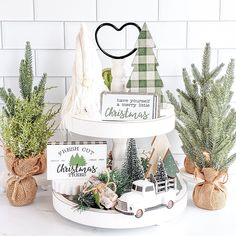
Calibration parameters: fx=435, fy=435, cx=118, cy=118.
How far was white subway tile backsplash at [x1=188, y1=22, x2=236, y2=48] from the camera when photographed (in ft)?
4.24

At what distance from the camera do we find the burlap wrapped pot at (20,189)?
1.10 metres

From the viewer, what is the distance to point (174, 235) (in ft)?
3.23

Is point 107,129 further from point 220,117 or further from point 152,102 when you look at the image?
point 220,117

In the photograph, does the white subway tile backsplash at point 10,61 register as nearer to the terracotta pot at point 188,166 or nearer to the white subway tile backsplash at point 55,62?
the white subway tile backsplash at point 55,62

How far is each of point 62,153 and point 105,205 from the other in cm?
16

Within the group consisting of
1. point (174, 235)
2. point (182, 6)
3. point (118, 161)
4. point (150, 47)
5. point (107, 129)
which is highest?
point (182, 6)

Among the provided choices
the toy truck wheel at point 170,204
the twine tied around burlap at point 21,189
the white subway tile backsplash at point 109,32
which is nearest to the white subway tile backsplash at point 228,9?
the white subway tile backsplash at point 109,32

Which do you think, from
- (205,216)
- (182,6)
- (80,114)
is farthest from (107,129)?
(182,6)

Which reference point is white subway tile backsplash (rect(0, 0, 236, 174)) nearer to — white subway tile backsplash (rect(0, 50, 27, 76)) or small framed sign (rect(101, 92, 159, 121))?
white subway tile backsplash (rect(0, 50, 27, 76))

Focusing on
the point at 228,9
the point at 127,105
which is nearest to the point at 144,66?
the point at 127,105

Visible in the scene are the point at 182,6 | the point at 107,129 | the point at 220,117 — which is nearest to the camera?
the point at 107,129

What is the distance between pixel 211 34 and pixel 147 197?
1.89ft

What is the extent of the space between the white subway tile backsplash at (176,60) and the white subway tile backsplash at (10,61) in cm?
42

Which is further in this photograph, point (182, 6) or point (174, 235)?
point (182, 6)
